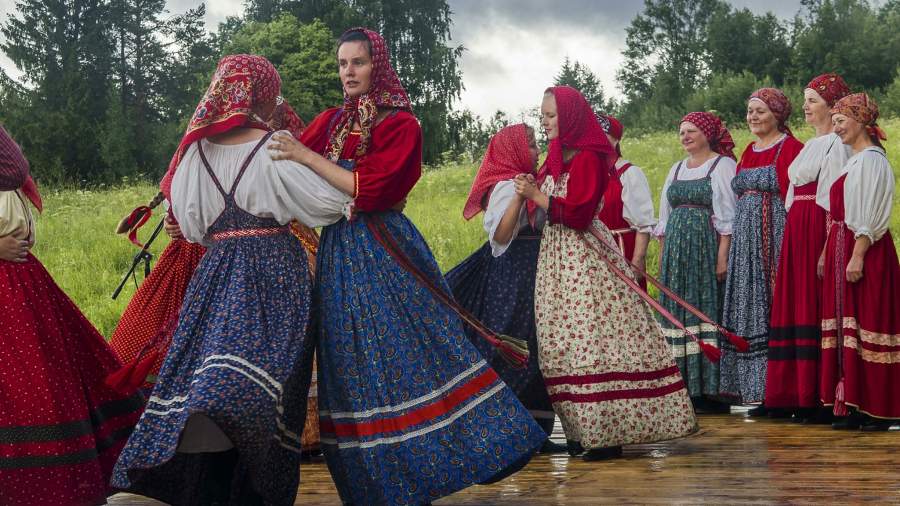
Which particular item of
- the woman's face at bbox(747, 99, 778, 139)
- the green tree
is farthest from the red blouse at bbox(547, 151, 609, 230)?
the green tree

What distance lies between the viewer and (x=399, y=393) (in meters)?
3.82

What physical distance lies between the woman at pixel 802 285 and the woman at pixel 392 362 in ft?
9.68

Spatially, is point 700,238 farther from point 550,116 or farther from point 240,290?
point 240,290

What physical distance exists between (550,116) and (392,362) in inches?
74.6

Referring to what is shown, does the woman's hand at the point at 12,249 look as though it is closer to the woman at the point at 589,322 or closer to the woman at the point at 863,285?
the woman at the point at 589,322

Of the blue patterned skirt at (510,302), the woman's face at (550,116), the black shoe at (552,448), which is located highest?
the woman's face at (550,116)

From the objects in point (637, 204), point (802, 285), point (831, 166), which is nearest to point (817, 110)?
point (831, 166)

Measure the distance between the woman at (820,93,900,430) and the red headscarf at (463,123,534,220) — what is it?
1678 mm

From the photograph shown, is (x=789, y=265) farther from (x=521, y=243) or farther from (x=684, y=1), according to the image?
(x=684, y=1)

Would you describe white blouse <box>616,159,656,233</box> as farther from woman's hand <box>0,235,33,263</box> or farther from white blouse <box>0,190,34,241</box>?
woman's hand <box>0,235,33,263</box>

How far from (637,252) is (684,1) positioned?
46.9 m

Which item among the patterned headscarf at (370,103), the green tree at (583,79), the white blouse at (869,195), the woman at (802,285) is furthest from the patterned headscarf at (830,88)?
the green tree at (583,79)

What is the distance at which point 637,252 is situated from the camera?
7.33m

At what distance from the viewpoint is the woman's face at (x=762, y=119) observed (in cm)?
684
